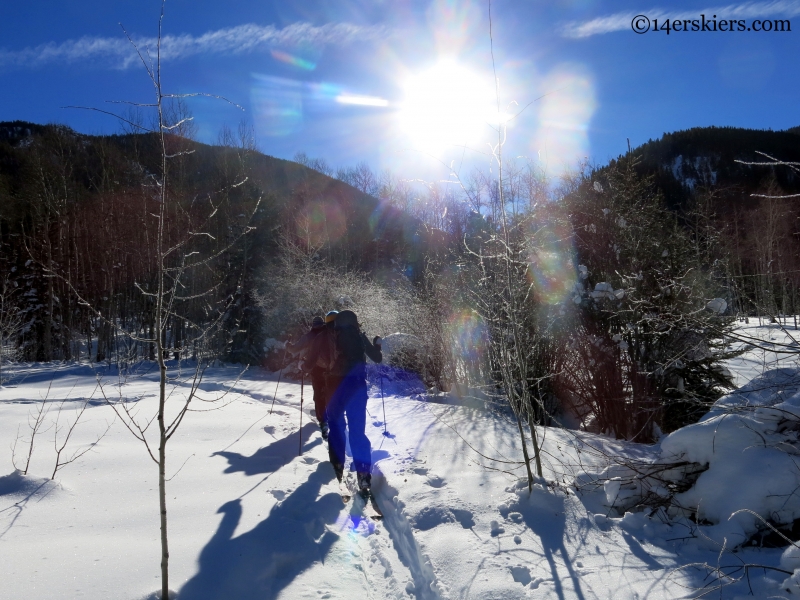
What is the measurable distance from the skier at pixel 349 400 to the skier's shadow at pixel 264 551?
0.65m

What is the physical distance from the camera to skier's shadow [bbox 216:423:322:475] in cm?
467

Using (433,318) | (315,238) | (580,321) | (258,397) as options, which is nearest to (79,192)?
(315,238)

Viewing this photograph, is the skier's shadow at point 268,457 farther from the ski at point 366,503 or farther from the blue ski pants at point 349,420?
the ski at point 366,503

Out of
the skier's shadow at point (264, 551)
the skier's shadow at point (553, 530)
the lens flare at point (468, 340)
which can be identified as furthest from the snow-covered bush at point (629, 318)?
the skier's shadow at point (264, 551)

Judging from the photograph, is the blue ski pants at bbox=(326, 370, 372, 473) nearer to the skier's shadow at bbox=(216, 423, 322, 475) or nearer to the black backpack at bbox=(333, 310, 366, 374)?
the black backpack at bbox=(333, 310, 366, 374)

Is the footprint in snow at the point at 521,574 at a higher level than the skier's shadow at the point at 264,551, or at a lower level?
lower

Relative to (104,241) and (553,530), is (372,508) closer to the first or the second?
(553,530)

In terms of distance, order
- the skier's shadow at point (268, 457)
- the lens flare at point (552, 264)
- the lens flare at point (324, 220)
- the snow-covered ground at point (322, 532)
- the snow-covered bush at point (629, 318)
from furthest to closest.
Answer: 1. the lens flare at point (324, 220)
2. the lens flare at point (552, 264)
3. the snow-covered bush at point (629, 318)
4. the skier's shadow at point (268, 457)
5. the snow-covered ground at point (322, 532)

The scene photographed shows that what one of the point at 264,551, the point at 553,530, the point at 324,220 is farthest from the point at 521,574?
the point at 324,220

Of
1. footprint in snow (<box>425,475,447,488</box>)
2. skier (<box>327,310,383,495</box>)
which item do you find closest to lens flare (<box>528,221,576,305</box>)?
skier (<box>327,310,383,495</box>)

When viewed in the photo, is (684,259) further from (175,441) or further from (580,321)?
(175,441)

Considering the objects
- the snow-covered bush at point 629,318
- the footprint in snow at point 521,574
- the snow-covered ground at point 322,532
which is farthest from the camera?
the snow-covered bush at point 629,318

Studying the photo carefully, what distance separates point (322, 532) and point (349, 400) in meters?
1.51

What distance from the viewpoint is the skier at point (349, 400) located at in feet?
15.4
